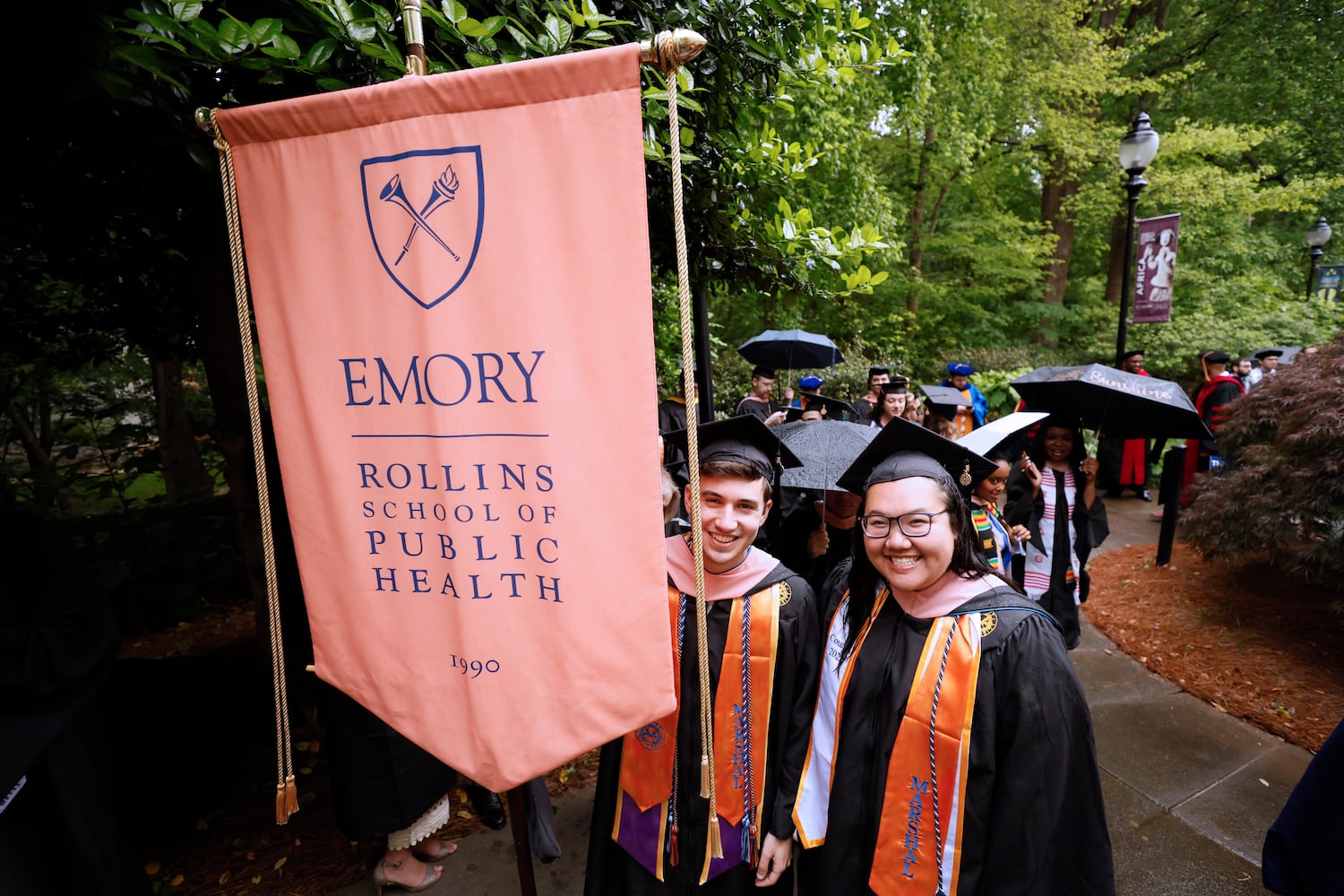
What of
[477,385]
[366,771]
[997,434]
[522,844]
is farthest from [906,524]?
[366,771]

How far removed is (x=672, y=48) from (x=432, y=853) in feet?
11.8

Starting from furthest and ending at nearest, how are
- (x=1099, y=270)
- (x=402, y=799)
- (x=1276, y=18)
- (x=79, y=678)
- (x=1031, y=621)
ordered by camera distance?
(x=1099, y=270) < (x=1276, y=18) < (x=402, y=799) < (x=79, y=678) < (x=1031, y=621)

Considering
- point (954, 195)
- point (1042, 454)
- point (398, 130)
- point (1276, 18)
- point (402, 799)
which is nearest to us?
point (398, 130)

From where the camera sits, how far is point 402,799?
2678 millimetres

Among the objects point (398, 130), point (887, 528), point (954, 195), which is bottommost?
point (887, 528)

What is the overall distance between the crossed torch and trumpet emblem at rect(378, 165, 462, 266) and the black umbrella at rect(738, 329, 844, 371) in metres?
7.07

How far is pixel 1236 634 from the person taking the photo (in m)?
5.10

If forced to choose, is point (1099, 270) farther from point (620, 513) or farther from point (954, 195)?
point (620, 513)

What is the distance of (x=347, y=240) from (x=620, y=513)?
802mm

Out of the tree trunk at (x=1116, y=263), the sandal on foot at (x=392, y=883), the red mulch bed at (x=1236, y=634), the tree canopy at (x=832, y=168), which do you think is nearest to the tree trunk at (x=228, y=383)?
the tree canopy at (x=832, y=168)

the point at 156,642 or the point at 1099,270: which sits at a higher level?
the point at 1099,270

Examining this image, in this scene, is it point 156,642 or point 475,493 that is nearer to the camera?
point 475,493

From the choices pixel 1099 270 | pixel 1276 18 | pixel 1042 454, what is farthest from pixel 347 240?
pixel 1099 270

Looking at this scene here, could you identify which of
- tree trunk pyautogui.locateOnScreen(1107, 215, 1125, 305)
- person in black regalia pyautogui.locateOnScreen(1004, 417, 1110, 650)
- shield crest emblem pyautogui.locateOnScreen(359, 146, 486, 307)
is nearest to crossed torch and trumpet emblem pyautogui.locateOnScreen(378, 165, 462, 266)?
shield crest emblem pyautogui.locateOnScreen(359, 146, 486, 307)
